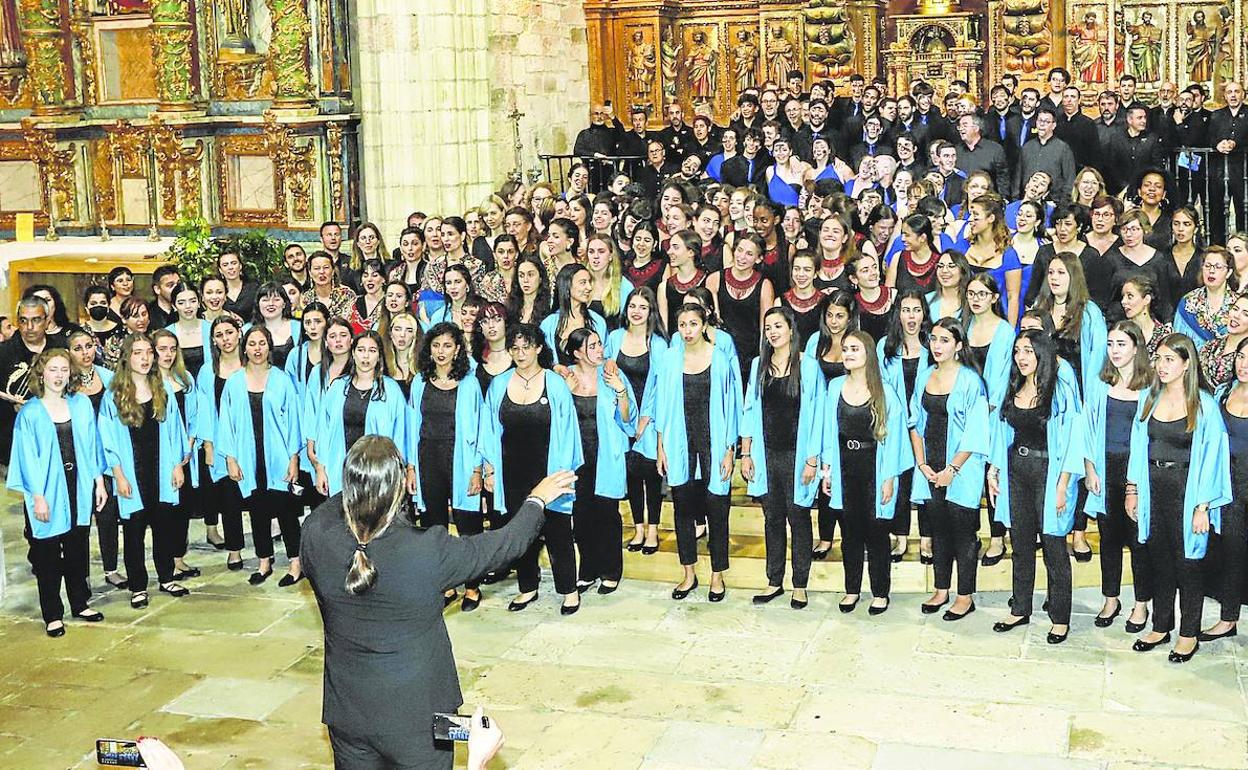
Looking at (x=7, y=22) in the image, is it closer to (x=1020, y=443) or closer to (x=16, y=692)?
(x=16, y=692)

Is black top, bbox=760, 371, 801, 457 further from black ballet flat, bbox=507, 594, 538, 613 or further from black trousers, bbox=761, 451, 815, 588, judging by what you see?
black ballet flat, bbox=507, 594, 538, 613

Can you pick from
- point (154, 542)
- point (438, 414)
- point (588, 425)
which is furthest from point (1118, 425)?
point (154, 542)

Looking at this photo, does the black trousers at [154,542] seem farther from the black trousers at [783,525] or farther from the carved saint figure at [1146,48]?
the carved saint figure at [1146,48]

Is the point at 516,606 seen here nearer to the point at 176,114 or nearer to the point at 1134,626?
the point at 1134,626

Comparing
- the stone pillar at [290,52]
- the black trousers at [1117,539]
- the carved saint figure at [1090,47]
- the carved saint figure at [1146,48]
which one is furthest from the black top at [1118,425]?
the carved saint figure at [1090,47]

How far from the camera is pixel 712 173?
48.3 feet

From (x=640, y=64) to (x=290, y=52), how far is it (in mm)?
5445

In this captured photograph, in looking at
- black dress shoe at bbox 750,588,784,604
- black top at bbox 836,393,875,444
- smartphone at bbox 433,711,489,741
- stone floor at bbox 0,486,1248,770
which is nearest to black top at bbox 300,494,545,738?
smartphone at bbox 433,711,489,741

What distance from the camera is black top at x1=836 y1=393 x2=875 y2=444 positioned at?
8.90 metres

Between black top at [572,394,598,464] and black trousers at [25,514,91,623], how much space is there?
2948 millimetres

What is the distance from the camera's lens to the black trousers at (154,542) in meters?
9.73

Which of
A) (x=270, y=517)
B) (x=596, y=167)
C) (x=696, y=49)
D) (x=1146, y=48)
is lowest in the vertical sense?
(x=270, y=517)

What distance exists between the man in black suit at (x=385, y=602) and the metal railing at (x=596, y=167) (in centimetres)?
1185

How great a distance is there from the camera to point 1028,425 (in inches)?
336
